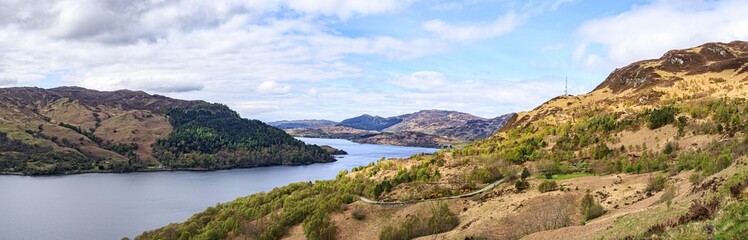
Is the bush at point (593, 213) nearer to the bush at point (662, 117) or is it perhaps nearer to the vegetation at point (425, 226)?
the vegetation at point (425, 226)

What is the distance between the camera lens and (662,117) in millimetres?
46531

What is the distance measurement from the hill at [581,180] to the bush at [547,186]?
4.7 inches

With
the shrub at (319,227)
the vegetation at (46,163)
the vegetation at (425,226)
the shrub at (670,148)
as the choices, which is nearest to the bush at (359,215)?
the shrub at (319,227)

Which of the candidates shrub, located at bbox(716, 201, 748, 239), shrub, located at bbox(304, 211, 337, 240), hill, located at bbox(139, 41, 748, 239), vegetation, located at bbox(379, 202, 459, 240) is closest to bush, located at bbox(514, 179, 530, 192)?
hill, located at bbox(139, 41, 748, 239)

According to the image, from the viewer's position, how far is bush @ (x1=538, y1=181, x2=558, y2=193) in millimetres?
35844

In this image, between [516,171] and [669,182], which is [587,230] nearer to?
[669,182]

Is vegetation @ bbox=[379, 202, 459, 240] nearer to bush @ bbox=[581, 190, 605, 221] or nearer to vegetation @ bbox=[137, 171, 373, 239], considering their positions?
vegetation @ bbox=[137, 171, 373, 239]

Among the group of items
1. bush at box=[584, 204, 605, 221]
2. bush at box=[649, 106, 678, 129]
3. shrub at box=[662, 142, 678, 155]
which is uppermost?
bush at box=[649, 106, 678, 129]

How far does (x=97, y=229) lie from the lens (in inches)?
3435

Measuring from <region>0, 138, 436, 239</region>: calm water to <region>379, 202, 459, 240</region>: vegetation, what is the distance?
202 ft

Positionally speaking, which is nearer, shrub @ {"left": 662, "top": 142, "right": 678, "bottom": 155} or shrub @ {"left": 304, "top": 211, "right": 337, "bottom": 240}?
shrub @ {"left": 662, "top": 142, "right": 678, "bottom": 155}

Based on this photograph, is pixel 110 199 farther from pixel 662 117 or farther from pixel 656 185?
pixel 656 185

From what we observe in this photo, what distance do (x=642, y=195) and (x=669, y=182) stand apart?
1607 millimetres

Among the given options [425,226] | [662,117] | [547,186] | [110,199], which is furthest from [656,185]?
[110,199]
